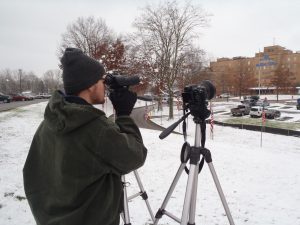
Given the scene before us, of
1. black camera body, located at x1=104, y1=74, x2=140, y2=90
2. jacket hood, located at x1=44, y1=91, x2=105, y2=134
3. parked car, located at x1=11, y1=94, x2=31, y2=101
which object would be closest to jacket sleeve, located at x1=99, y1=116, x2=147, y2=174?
jacket hood, located at x1=44, y1=91, x2=105, y2=134

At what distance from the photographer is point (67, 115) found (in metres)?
1.61

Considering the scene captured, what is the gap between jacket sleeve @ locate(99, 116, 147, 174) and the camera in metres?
1.64

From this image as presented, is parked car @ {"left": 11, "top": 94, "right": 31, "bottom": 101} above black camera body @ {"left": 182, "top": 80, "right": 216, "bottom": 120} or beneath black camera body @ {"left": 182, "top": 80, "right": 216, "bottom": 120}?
beneath

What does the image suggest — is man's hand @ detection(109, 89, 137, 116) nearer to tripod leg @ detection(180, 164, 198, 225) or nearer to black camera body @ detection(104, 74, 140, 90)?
black camera body @ detection(104, 74, 140, 90)

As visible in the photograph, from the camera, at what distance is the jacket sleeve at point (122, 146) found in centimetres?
164

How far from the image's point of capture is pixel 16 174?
623 centimetres

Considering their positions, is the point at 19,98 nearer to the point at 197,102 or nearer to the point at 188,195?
the point at 197,102

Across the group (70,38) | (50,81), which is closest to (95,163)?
(70,38)

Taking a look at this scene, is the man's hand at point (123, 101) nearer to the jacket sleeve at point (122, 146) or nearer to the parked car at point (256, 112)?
the jacket sleeve at point (122, 146)

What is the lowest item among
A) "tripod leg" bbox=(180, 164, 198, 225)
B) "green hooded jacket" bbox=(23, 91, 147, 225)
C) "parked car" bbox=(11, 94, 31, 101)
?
"parked car" bbox=(11, 94, 31, 101)

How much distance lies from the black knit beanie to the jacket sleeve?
0.30 m

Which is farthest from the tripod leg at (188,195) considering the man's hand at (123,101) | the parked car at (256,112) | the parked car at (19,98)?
the parked car at (19,98)

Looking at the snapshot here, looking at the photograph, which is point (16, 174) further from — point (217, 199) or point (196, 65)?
A: point (196, 65)

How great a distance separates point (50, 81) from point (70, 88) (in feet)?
433
